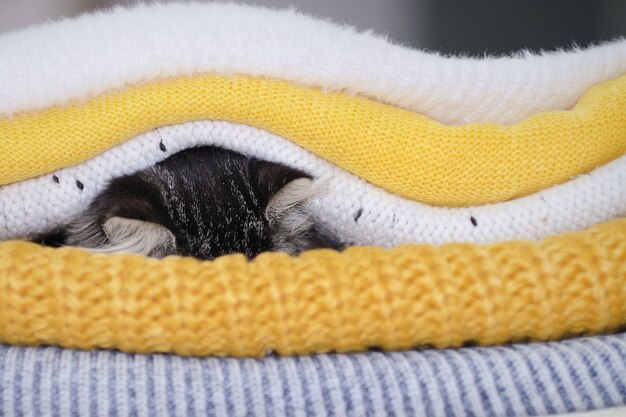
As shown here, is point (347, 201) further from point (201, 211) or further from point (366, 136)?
point (201, 211)

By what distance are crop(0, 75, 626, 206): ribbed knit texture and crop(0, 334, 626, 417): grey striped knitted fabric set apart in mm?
184

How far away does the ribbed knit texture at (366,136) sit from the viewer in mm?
533

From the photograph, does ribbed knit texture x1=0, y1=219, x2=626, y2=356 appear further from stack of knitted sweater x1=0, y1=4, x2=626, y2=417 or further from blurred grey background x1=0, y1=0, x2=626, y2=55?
blurred grey background x1=0, y1=0, x2=626, y2=55

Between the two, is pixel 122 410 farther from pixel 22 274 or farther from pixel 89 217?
pixel 89 217

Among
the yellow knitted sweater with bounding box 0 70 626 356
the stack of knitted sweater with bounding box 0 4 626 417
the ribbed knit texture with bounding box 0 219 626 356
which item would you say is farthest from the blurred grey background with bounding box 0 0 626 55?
the ribbed knit texture with bounding box 0 219 626 356

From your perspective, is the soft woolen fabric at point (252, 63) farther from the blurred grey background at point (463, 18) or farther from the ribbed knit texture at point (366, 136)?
the blurred grey background at point (463, 18)

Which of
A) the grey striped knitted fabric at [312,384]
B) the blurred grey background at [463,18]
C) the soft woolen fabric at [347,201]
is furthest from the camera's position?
the blurred grey background at [463,18]

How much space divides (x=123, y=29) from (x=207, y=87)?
10 cm

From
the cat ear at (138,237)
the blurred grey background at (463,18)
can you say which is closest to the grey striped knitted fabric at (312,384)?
the cat ear at (138,237)

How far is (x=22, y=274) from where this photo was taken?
40 cm

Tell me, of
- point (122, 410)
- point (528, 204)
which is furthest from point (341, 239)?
point (122, 410)

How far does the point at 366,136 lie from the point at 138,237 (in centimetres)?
30

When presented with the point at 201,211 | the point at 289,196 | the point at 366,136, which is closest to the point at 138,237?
the point at 201,211

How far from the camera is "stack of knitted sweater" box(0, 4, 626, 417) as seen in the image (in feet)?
1.29
